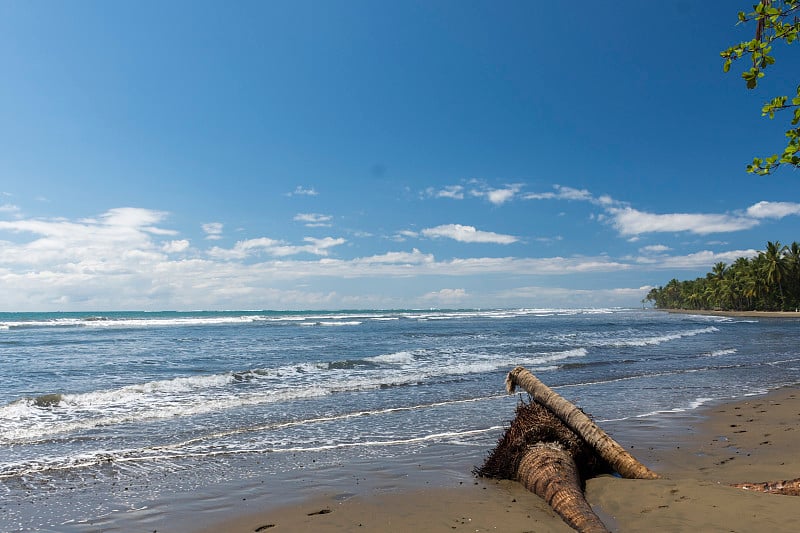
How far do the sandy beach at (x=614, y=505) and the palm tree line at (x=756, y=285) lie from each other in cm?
9779

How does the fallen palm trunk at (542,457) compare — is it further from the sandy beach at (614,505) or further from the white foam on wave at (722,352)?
the white foam on wave at (722,352)

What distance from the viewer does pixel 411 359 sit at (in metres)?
22.0

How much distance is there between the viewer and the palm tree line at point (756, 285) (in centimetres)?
8562

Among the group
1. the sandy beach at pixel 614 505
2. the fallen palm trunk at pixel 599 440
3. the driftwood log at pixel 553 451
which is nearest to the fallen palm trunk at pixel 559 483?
the driftwood log at pixel 553 451

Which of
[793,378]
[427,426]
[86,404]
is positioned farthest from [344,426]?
[793,378]

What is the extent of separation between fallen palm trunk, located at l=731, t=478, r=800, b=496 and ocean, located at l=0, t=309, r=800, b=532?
324cm

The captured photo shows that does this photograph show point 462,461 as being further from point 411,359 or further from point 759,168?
point 411,359

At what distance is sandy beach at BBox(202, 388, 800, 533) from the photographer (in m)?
4.65

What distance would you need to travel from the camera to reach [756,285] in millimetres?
89625

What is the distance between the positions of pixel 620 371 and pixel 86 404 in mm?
16839

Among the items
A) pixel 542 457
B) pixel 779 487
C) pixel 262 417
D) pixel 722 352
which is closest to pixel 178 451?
pixel 262 417

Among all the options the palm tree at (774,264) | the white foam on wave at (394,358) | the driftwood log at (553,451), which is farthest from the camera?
the palm tree at (774,264)

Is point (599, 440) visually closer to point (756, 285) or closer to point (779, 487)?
point (779, 487)

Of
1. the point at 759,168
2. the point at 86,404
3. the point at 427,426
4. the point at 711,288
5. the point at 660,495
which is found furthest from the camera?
the point at 711,288
